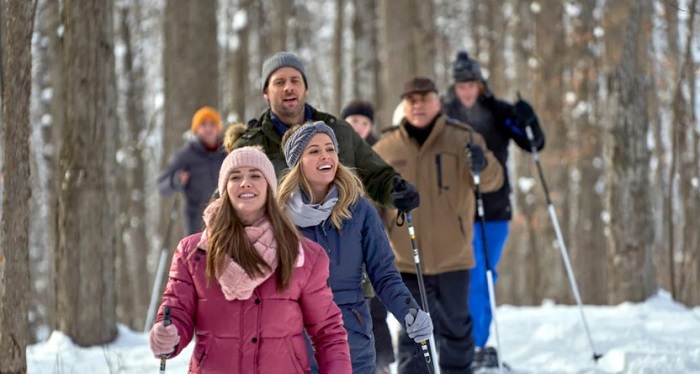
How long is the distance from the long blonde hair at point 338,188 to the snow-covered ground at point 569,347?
2422 millimetres

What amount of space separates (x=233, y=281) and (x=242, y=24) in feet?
52.1

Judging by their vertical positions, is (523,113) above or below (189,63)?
below

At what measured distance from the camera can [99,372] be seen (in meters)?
7.03

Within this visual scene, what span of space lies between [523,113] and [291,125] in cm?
297

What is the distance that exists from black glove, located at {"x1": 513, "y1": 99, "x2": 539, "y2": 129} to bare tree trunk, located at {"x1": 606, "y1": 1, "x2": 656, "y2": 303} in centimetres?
287

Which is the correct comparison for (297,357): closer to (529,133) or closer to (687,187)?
(529,133)

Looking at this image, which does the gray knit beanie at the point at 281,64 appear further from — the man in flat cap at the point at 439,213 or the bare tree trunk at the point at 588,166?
the bare tree trunk at the point at 588,166

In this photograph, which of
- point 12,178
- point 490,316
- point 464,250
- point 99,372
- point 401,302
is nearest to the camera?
point 401,302

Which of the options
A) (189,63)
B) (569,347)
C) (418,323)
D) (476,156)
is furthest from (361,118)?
(189,63)

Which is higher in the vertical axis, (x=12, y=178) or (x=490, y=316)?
(x=12, y=178)

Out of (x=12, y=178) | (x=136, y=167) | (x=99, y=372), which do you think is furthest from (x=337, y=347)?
(x=136, y=167)

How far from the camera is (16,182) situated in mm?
5238

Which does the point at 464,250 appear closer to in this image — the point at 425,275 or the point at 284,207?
the point at 425,275

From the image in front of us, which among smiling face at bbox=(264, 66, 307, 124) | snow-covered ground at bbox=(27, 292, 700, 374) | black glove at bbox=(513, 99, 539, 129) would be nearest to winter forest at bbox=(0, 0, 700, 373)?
snow-covered ground at bbox=(27, 292, 700, 374)
